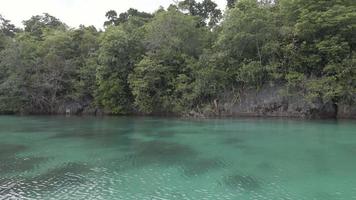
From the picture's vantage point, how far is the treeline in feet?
96.7

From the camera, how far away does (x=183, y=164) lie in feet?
46.7

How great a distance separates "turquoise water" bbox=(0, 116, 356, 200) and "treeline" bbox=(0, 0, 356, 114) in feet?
26.9

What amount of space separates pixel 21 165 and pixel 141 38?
2615 centimetres

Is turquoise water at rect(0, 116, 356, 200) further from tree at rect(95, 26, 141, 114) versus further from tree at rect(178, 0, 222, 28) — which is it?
tree at rect(178, 0, 222, 28)

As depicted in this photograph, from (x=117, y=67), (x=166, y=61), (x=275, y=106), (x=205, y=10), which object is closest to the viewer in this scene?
(x=275, y=106)

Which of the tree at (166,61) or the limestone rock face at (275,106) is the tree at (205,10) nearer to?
the tree at (166,61)

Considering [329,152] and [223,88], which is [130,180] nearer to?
[329,152]

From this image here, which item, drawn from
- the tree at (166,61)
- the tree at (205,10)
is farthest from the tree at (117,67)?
the tree at (205,10)

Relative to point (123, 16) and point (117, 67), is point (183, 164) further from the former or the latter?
point (123, 16)

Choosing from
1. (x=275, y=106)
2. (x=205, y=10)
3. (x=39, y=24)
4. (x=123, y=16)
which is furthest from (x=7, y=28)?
(x=275, y=106)

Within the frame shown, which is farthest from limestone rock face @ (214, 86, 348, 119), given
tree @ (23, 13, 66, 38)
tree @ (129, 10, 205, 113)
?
tree @ (23, 13, 66, 38)

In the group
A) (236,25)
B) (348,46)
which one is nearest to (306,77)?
(348,46)

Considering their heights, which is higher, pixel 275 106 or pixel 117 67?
pixel 117 67

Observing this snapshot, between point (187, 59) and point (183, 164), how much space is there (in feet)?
71.9
